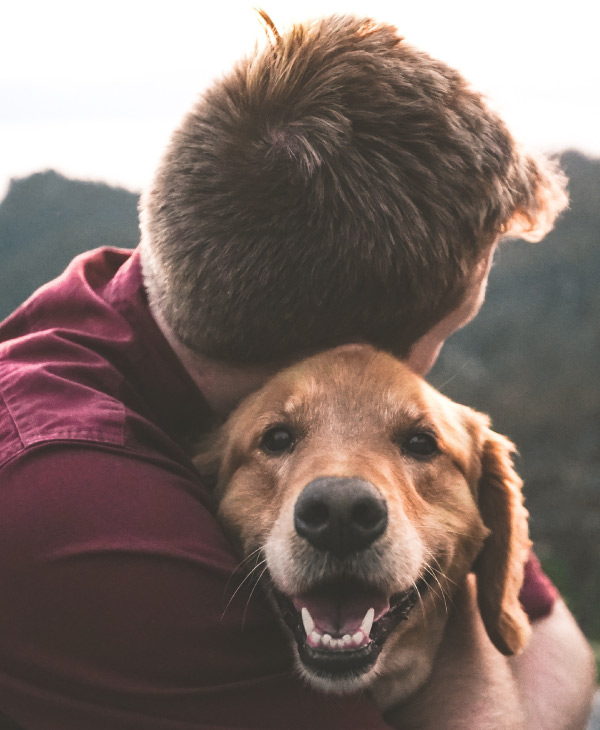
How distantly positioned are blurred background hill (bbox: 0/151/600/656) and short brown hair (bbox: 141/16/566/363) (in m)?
3.56

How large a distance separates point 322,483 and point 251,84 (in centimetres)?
110

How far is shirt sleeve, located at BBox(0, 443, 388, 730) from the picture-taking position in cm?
167

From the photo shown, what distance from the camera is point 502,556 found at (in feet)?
8.28

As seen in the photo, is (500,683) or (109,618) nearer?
(109,618)

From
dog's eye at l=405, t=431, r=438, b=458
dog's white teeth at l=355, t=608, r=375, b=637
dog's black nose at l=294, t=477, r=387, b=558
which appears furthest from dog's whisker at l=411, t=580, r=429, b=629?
dog's eye at l=405, t=431, r=438, b=458

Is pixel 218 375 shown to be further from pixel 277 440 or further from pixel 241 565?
pixel 241 565

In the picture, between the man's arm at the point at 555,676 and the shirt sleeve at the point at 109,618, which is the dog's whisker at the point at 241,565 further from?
the man's arm at the point at 555,676

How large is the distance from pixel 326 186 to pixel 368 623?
1.19 metres

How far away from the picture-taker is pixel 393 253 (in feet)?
6.81

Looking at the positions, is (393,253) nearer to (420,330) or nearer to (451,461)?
(420,330)

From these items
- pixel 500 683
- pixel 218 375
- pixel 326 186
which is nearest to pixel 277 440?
pixel 218 375

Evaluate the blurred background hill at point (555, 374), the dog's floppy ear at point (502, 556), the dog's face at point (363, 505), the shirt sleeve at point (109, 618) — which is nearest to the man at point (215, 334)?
the shirt sleeve at point (109, 618)

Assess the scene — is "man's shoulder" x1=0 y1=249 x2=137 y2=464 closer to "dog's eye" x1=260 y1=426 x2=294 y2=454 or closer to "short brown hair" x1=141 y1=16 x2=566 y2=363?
"short brown hair" x1=141 y1=16 x2=566 y2=363

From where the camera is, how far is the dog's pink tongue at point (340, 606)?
205 cm
